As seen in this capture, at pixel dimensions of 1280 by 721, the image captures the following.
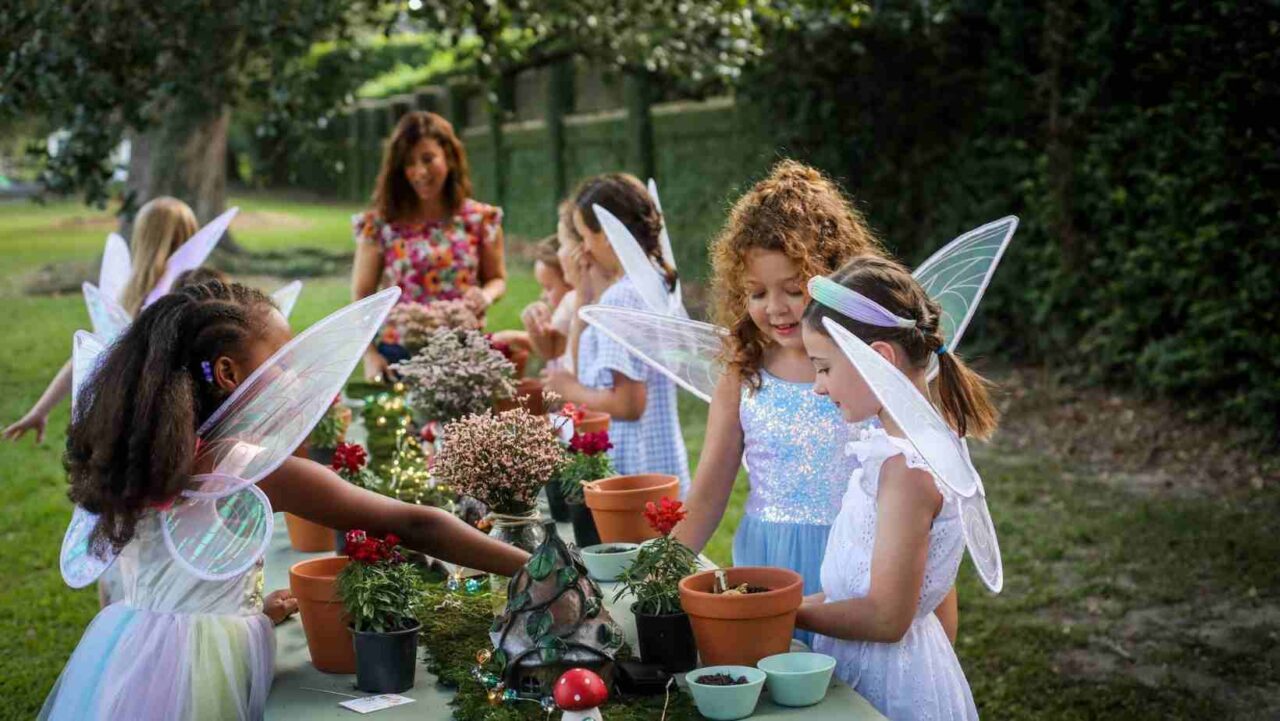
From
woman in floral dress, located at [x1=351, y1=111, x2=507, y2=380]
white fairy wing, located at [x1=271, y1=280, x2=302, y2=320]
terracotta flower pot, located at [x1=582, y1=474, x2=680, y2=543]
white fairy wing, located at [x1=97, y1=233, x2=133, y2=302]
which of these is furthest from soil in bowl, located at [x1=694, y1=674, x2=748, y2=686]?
woman in floral dress, located at [x1=351, y1=111, x2=507, y2=380]

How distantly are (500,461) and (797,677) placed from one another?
34.4 inches

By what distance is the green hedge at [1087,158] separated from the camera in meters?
7.09

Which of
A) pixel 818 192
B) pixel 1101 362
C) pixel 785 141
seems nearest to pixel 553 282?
pixel 818 192

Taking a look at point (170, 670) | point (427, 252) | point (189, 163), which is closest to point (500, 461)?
point (170, 670)

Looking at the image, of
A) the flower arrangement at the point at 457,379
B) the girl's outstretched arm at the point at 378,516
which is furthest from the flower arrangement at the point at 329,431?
the girl's outstretched arm at the point at 378,516

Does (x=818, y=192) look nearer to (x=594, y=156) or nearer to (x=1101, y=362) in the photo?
(x=1101, y=362)

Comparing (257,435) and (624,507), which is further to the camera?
(624,507)

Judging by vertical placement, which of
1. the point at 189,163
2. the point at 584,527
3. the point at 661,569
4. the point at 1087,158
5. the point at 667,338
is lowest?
the point at 584,527

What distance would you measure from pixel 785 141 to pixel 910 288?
843 cm

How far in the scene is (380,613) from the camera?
231 cm

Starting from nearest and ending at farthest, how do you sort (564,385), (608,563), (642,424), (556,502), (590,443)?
(608,563)
(590,443)
(556,502)
(564,385)
(642,424)

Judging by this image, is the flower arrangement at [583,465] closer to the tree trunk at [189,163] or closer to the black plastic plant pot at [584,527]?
the black plastic plant pot at [584,527]

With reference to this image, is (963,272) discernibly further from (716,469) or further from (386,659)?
Answer: (386,659)

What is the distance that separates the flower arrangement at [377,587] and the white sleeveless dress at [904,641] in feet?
2.43
